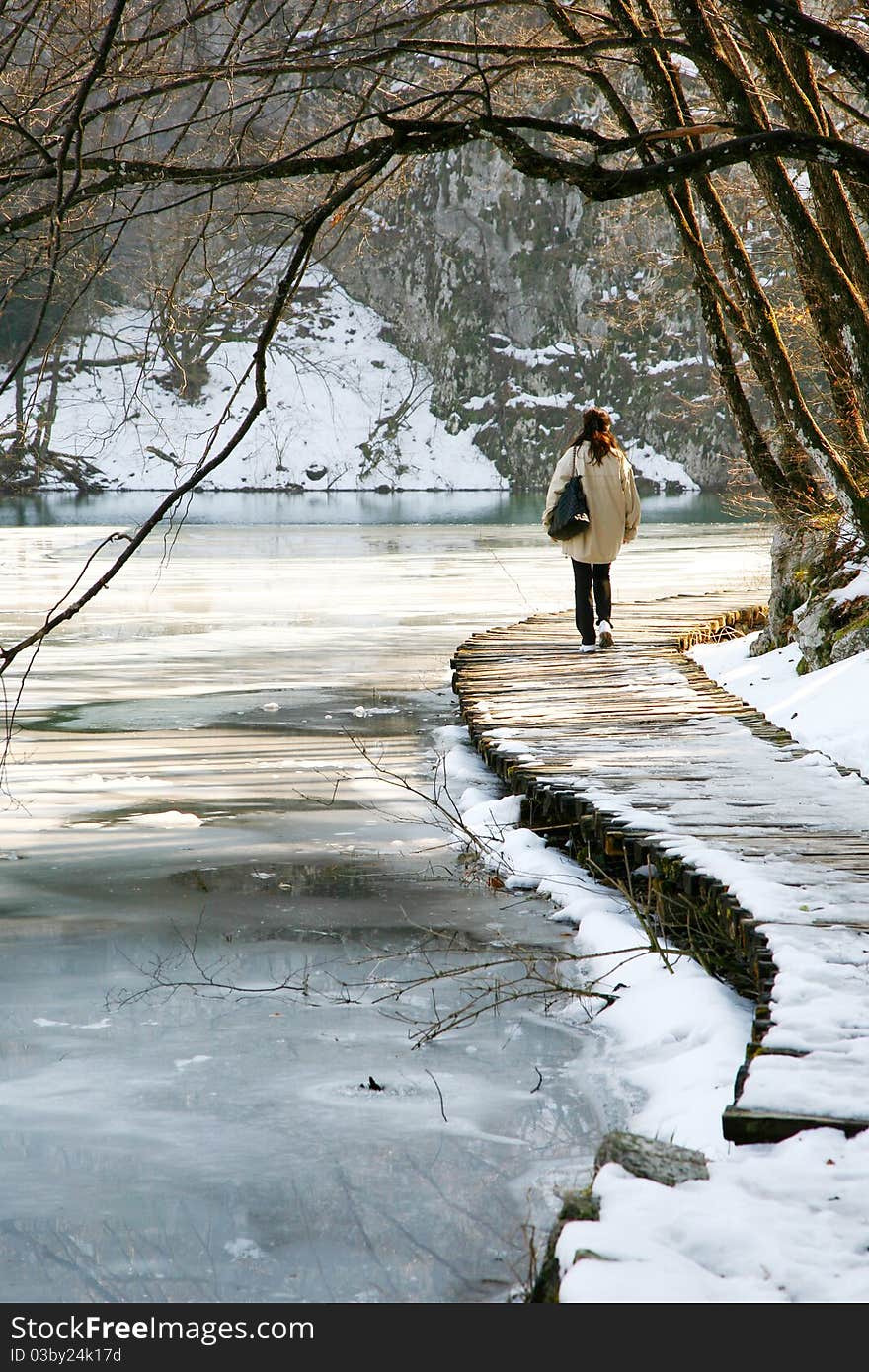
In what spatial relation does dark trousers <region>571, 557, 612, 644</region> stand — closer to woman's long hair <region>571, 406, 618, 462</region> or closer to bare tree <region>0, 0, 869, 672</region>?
woman's long hair <region>571, 406, 618, 462</region>

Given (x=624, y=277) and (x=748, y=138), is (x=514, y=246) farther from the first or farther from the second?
(x=748, y=138)

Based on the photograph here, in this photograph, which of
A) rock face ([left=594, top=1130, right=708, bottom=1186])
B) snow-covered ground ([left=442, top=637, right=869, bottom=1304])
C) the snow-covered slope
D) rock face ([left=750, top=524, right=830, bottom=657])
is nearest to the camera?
snow-covered ground ([left=442, top=637, right=869, bottom=1304])

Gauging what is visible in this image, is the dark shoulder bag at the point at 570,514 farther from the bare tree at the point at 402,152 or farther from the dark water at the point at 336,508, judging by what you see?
the dark water at the point at 336,508

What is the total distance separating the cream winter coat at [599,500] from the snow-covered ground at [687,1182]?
10.9ft

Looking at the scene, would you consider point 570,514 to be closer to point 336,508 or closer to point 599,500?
point 599,500

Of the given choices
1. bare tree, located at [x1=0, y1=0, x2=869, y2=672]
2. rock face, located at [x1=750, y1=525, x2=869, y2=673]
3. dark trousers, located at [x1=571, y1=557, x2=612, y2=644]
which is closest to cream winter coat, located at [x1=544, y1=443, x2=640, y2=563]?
dark trousers, located at [x1=571, y1=557, x2=612, y2=644]

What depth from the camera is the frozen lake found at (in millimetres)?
3658

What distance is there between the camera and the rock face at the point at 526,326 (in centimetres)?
6372

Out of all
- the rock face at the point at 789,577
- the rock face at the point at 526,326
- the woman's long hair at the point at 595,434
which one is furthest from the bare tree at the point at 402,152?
the rock face at the point at 526,326

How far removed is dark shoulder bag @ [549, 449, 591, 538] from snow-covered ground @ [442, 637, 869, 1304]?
3.25m

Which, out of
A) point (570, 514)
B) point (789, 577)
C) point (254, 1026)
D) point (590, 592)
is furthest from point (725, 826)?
point (789, 577)

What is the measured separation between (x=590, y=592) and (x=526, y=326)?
59342mm
